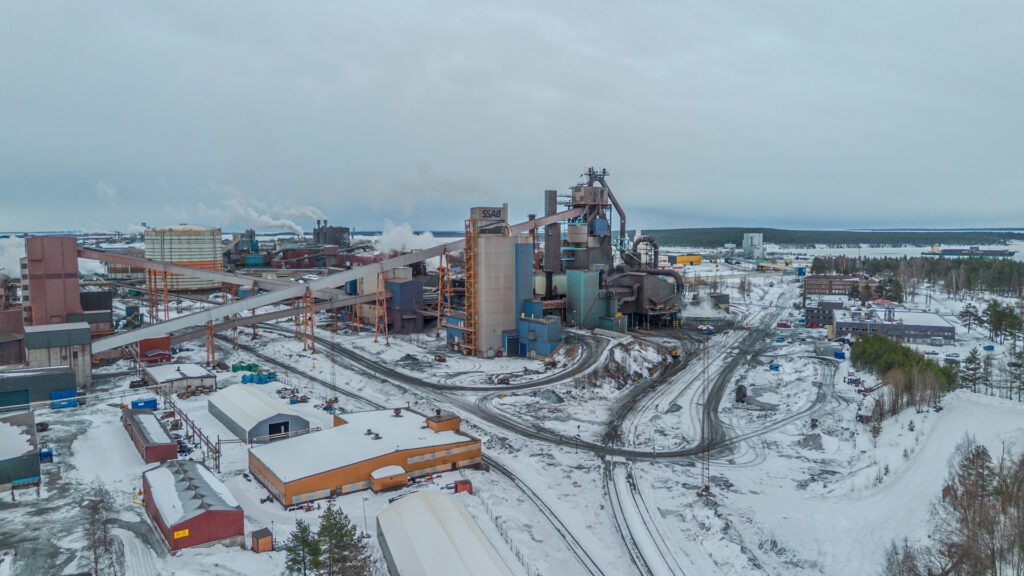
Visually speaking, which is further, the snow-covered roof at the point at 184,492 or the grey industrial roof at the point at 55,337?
the grey industrial roof at the point at 55,337

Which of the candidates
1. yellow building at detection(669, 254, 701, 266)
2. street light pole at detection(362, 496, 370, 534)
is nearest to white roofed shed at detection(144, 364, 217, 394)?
street light pole at detection(362, 496, 370, 534)

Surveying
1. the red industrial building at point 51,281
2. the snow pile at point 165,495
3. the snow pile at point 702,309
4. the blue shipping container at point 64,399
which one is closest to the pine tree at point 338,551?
the snow pile at point 165,495

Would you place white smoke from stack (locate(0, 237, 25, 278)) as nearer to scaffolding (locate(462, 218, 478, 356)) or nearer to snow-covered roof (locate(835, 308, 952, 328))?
scaffolding (locate(462, 218, 478, 356))

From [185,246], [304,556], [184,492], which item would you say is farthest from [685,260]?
[304,556]

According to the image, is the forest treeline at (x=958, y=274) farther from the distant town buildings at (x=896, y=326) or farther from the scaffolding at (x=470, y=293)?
the scaffolding at (x=470, y=293)

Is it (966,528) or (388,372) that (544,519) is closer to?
(966,528)

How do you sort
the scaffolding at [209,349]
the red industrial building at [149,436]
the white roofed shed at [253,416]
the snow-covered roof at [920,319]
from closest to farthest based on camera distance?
the red industrial building at [149,436]
the white roofed shed at [253,416]
the scaffolding at [209,349]
the snow-covered roof at [920,319]
